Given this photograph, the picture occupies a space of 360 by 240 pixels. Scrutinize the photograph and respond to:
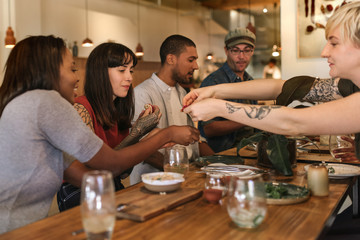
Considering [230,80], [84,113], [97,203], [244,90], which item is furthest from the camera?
[230,80]

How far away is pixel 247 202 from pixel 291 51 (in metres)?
3.91

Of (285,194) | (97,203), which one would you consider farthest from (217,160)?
(97,203)

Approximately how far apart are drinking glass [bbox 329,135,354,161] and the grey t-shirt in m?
1.48

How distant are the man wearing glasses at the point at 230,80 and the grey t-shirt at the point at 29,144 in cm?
200

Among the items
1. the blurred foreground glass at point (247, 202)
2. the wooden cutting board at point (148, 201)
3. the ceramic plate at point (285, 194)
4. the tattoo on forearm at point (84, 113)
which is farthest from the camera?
the tattoo on forearm at point (84, 113)

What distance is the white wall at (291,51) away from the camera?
461 cm

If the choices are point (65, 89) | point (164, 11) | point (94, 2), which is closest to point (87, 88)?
point (65, 89)

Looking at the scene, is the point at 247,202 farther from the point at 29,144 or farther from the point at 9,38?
the point at 9,38

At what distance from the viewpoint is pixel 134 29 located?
9.09m

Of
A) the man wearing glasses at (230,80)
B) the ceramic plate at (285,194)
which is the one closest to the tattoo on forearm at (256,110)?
the ceramic plate at (285,194)

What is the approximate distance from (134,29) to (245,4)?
301cm

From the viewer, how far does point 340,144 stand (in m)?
2.27

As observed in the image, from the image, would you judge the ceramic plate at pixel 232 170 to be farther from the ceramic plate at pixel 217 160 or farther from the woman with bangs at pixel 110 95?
the woman with bangs at pixel 110 95

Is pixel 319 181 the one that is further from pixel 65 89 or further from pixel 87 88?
pixel 87 88
